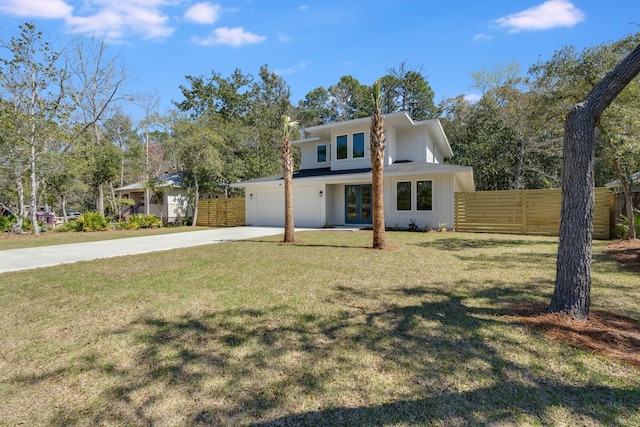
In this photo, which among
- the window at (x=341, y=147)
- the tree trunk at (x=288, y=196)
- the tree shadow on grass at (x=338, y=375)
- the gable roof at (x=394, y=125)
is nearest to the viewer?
the tree shadow on grass at (x=338, y=375)

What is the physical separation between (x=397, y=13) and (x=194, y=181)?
17.2 meters

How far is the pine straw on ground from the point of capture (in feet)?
9.84

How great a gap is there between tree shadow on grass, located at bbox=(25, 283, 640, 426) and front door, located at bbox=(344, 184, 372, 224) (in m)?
13.2

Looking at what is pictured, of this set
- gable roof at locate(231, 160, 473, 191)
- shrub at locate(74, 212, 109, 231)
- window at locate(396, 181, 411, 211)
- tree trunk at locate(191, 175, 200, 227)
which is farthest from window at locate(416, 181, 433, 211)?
shrub at locate(74, 212, 109, 231)

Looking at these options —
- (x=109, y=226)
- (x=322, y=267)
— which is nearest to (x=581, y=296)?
(x=322, y=267)

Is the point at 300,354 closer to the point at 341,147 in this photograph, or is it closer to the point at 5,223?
the point at 341,147

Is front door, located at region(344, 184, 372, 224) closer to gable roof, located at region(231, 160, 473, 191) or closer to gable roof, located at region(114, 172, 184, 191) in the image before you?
gable roof, located at region(231, 160, 473, 191)

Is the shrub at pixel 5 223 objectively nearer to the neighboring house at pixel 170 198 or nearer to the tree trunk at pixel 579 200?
the neighboring house at pixel 170 198

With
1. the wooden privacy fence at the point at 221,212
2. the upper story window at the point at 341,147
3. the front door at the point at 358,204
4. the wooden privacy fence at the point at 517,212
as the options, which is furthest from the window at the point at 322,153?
the wooden privacy fence at the point at 517,212

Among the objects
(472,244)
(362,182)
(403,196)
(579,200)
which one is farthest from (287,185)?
(579,200)

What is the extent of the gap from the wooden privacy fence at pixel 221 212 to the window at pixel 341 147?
7501 millimetres

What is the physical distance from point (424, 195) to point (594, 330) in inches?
481

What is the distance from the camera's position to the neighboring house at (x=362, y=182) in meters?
15.0

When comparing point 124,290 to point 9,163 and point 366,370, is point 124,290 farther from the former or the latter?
point 9,163
